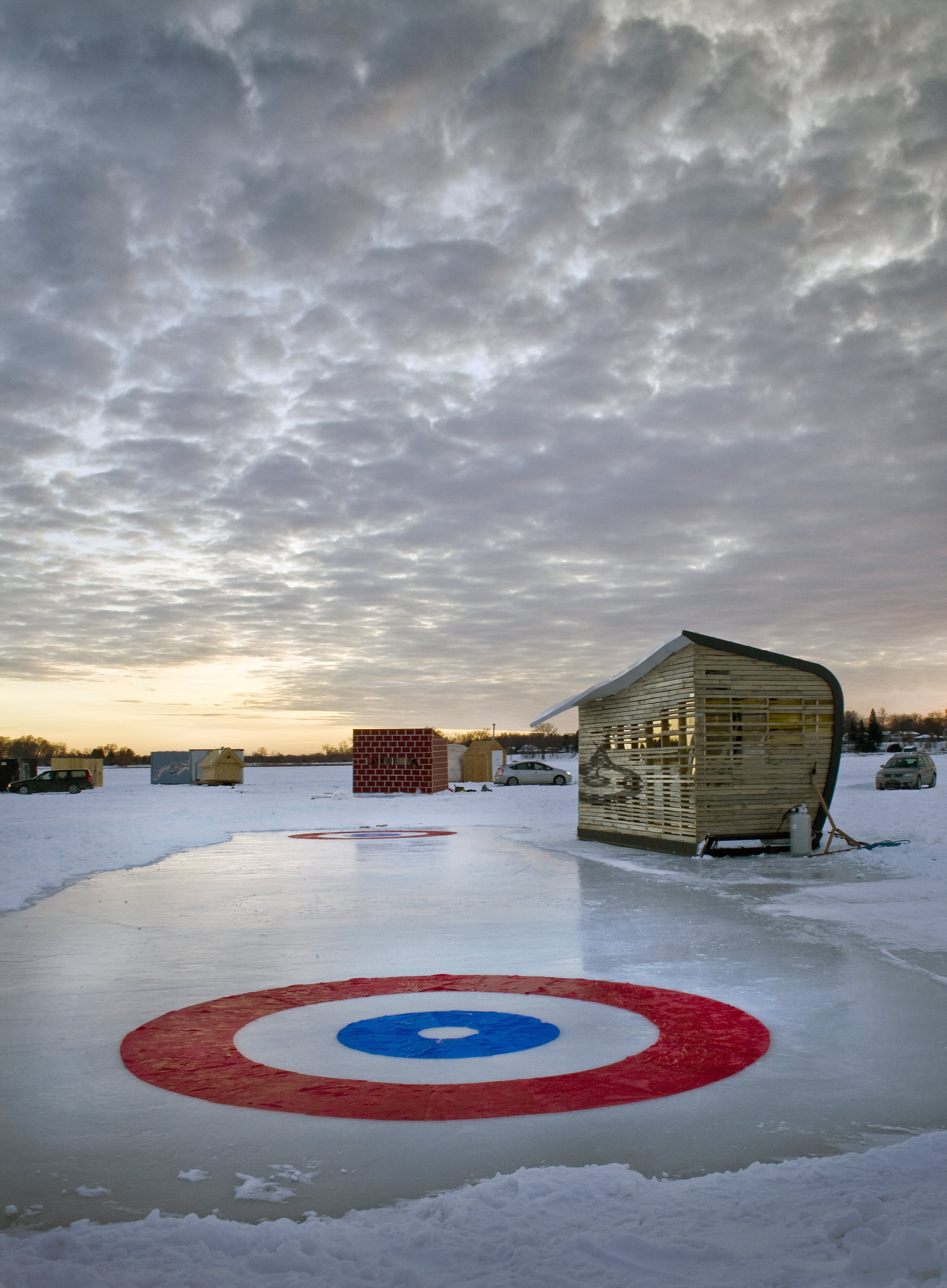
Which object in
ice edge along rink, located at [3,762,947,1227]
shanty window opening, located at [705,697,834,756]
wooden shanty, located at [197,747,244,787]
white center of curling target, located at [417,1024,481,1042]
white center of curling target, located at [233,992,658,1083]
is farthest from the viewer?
wooden shanty, located at [197,747,244,787]

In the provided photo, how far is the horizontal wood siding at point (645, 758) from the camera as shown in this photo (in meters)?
17.1

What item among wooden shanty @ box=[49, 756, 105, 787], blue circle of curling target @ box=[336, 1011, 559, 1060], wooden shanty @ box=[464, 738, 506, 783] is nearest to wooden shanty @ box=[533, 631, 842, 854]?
blue circle of curling target @ box=[336, 1011, 559, 1060]

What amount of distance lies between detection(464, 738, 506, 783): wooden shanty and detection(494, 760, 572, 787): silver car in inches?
60.4

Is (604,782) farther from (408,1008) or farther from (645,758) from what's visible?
(408,1008)

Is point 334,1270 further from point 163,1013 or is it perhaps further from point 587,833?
point 587,833

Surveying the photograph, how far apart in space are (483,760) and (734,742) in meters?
36.2

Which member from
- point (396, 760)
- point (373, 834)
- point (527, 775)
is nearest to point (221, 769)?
point (396, 760)

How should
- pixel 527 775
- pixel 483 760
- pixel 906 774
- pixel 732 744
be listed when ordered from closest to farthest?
pixel 732 744
pixel 906 774
pixel 527 775
pixel 483 760

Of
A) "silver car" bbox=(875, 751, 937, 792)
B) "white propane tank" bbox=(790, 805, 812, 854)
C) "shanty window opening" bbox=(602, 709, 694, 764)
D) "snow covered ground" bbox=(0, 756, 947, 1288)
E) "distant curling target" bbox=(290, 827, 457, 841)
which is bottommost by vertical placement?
"distant curling target" bbox=(290, 827, 457, 841)

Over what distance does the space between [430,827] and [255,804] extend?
1151cm

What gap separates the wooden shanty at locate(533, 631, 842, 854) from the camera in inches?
660

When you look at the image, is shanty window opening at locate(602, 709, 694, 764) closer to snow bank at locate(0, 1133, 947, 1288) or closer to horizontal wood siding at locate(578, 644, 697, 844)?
horizontal wood siding at locate(578, 644, 697, 844)

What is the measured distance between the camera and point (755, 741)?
1706 cm

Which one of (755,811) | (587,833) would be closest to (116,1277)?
(755,811)
